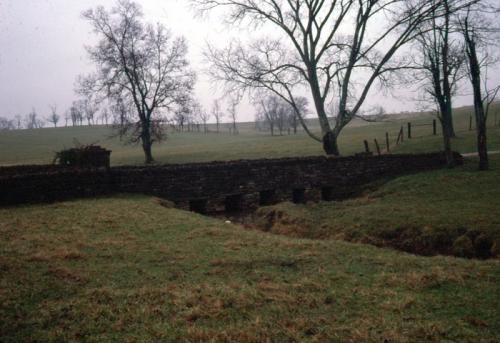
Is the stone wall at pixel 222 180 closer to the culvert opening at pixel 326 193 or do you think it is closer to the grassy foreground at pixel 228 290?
the culvert opening at pixel 326 193

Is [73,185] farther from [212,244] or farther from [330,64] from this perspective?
[330,64]

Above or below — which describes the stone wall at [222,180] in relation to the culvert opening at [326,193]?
above

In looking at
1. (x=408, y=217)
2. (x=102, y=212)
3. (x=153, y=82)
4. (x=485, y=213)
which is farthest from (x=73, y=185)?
(x=153, y=82)

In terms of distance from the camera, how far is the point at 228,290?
5457mm

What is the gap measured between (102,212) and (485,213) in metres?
10.2

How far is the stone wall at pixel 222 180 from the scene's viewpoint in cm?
1270

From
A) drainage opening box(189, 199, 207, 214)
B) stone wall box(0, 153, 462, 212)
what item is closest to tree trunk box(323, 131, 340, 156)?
stone wall box(0, 153, 462, 212)

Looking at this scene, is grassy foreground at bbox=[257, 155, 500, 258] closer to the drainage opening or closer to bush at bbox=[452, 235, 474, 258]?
bush at bbox=[452, 235, 474, 258]

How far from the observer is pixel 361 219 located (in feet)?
36.6

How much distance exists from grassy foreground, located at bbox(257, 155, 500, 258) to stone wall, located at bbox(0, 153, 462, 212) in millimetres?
1918

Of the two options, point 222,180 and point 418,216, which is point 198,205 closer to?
point 222,180

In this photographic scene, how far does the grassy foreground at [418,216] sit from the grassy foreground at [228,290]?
1.96 m

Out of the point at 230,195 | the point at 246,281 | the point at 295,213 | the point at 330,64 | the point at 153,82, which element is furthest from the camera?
the point at 153,82

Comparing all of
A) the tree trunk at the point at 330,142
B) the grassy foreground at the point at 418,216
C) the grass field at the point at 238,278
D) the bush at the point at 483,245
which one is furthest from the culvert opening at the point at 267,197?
the bush at the point at 483,245
